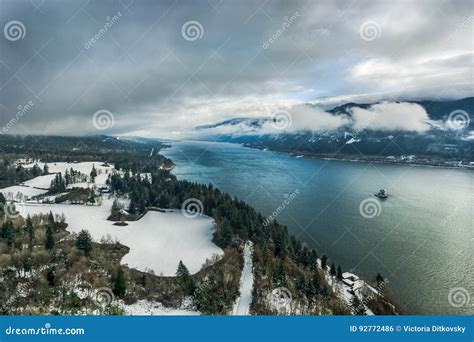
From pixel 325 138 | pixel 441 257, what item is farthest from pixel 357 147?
pixel 441 257

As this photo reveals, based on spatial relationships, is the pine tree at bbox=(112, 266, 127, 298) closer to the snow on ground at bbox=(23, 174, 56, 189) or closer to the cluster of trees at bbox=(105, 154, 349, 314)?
the cluster of trees at bbox=(105, 154, 349, 314)

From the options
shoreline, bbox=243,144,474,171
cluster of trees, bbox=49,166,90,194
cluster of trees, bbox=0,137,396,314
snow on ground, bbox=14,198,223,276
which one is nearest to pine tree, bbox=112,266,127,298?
cluster of trees, bbox=0,137,396,314

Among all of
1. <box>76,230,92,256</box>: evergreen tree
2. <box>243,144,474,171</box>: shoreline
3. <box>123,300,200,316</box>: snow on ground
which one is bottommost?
<box>123,300,200,316</box>: snow on ground

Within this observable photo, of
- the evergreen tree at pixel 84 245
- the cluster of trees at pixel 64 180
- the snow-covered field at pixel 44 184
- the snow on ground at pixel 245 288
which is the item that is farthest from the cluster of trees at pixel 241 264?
the snow-covered field at pixel 44 184

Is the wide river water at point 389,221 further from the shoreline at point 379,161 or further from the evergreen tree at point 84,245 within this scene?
the evergreen tree at point 84,245

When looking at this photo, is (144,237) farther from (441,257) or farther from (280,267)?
(441,257)

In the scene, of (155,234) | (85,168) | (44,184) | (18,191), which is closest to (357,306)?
(155,234)

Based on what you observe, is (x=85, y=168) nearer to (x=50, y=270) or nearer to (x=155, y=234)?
(x=155, y=234)
